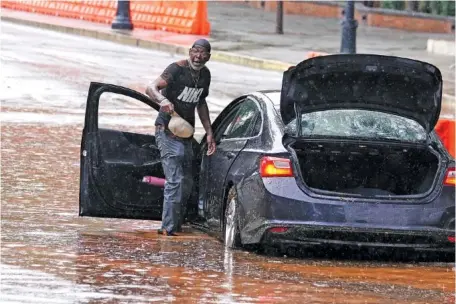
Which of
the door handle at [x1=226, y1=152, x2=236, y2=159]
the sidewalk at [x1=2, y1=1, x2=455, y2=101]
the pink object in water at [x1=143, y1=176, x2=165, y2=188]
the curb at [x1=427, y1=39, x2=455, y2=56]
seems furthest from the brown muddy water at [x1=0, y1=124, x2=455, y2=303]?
the curb at [x1=427, y1=39, x2=455, y2=56]

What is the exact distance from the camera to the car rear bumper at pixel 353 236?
1025 cm

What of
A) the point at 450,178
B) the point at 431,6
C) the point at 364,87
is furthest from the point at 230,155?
the point at 431,6

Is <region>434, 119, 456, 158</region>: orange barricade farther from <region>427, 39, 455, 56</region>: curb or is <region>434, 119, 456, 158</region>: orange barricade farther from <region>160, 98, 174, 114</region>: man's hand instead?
<region>427, 39, 455, 56</region>: curb

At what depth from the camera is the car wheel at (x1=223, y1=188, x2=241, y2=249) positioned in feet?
35.5

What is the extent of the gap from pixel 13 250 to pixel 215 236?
2183 millimetres

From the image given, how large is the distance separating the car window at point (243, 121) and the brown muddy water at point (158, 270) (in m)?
0.86

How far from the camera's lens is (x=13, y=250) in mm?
10188

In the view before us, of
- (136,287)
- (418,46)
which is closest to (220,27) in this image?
(418,46)

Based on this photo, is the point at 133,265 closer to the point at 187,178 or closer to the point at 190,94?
the point at 187,178

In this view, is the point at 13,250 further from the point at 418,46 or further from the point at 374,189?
the point at 418,46

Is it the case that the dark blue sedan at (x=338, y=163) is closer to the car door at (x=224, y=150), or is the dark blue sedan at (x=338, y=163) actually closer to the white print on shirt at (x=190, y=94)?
the car door at (x=224, y=150)

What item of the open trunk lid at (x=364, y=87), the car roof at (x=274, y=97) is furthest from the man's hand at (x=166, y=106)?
the open trunk lid at (x=364, y=87)

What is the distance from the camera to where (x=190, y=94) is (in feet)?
38.2

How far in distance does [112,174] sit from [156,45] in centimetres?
2483
